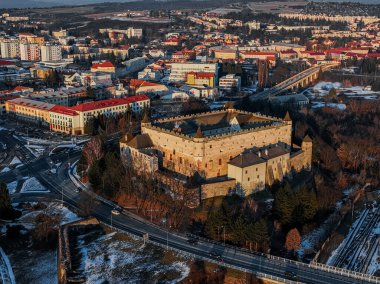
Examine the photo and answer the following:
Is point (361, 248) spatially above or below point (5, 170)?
below

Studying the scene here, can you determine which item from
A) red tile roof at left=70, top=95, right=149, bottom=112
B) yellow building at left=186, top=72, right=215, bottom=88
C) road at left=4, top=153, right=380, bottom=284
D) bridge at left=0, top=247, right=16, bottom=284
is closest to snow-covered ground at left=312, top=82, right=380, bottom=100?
yellow building at left=186, top=72, right=215, bottom=88

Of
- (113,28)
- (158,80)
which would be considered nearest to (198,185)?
(158,80)

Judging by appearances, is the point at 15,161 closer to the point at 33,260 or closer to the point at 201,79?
the point at 33,260

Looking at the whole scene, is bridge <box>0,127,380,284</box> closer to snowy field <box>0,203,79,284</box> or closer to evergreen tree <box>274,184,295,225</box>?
snowy field <box>0,203,79,284</box>

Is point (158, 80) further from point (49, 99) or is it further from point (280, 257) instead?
point (280, 257)

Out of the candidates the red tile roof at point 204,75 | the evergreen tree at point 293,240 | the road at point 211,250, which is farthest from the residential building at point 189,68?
the evergreen tree at point 293,240

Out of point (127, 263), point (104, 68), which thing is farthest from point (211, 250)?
point (104, 68)
